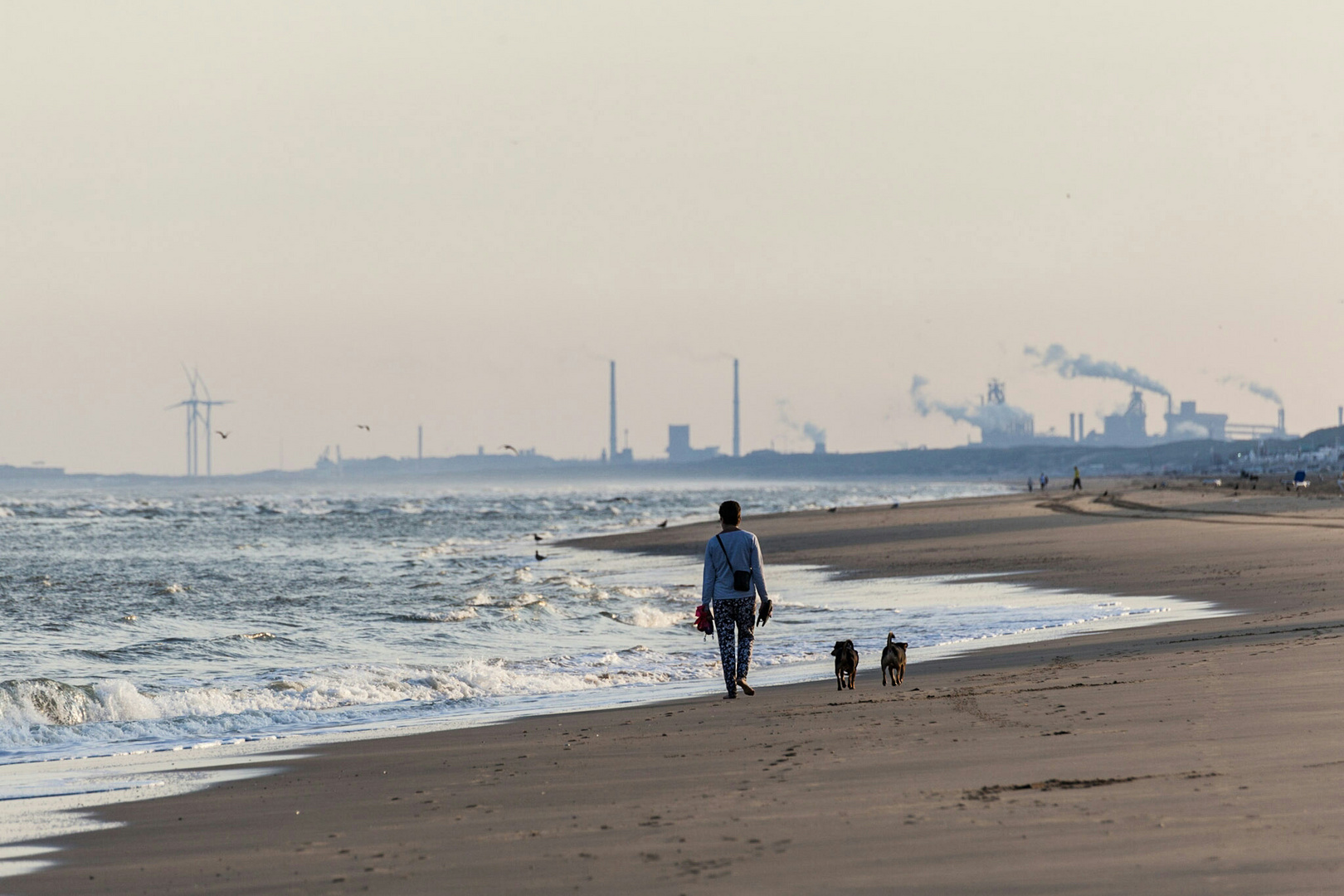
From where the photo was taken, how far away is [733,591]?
10.0m

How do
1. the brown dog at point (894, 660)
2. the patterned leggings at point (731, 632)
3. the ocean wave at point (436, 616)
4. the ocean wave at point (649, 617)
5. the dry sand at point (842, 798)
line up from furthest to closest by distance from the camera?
the ocean wave at point (436, 616)
the ocean wave at point (649, 617)
the patterned leggings at point (731, 632)
the brown dog at point (894, 660)
the dry sand at point (842, 798)

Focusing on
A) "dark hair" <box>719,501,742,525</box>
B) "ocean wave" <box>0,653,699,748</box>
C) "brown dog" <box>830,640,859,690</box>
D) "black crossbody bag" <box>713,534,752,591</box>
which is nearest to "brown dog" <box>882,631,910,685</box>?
"brown dog" <box>830,640,859,690</box>

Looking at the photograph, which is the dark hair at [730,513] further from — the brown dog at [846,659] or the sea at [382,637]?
the sea at [382,637]

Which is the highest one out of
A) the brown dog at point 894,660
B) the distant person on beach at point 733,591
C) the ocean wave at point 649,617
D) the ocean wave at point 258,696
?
the distant person on beach at point 733,591

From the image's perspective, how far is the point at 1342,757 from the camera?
566cm

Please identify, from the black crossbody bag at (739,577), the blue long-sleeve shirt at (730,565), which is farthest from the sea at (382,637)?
the black crossbody bag at (739,577)

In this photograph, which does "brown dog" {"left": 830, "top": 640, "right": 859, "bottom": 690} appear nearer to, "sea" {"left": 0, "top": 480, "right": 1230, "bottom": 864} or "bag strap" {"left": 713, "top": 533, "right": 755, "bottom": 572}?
"bag strap" {"left": 713, "top": 533, "right": 755, "bottom": 572}

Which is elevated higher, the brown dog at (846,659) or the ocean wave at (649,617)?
the brown dog at (846,659)

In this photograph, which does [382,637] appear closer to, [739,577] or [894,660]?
[739,577]

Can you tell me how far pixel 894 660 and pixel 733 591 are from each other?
134 cm

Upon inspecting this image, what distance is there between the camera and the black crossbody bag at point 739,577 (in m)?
9.98

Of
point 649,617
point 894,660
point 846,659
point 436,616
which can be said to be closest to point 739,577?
point 846,659

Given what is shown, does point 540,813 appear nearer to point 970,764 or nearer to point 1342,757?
point 970,764

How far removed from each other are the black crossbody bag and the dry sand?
85 cm
